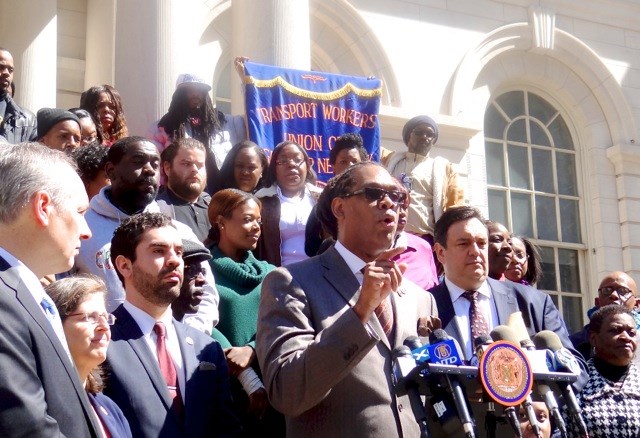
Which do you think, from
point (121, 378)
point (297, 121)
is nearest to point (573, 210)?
point (297, 121)

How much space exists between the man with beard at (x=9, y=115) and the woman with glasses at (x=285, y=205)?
1.55 metres

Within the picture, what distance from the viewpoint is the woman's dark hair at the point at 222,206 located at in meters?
5.80

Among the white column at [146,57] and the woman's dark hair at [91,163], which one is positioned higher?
the white column at [146,57]

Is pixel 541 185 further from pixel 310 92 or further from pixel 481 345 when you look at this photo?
pixel 481 345

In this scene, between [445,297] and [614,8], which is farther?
[614,8]

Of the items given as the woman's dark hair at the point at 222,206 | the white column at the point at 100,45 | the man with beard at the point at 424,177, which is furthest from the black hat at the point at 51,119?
the white column at the point at 100,45

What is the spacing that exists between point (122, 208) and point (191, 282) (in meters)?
0.71

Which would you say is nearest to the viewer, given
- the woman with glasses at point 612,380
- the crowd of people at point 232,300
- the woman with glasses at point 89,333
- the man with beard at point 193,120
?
the crowd of people at point 232,300

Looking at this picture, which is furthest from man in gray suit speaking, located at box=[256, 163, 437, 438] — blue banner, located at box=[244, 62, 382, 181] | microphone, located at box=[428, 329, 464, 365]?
blue banner, located at box=[244, 62, 382, 181]

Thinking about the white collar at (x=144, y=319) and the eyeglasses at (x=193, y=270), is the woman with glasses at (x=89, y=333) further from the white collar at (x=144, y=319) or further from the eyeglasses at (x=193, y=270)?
the eyeglasses at (x=193, y=270)

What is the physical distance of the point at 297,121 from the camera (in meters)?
8.88

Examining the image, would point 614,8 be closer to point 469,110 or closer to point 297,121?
point 469,110

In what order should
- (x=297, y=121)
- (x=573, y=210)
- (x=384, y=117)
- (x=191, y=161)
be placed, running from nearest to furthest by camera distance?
(x=191, y=161)
(x=297, y=121)
(x=384, y=117)
(x=573, y=210)

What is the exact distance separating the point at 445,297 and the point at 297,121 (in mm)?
4310
